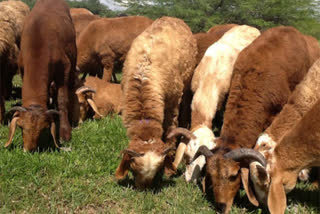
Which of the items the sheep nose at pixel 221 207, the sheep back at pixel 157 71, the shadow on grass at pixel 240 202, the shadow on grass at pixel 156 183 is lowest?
the shadow on grass at pixel 156 183

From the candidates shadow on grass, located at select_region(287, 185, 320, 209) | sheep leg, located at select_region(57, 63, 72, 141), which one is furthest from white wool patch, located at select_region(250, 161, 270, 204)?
sheep leg, located at select_region(57, 63, 72, 141)

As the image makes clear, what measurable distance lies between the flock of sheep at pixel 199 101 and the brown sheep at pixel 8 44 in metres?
0.04

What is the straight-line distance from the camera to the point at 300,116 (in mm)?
5289

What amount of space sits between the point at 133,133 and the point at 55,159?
1.59 m

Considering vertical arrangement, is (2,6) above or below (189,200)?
above

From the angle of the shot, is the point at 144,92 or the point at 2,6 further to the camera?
the point at 2,6

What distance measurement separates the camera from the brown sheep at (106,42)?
35.9 feet

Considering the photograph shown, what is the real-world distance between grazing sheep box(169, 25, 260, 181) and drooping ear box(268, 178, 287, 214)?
113cm

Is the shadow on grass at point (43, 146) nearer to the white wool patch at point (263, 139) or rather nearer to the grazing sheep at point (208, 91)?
the grazing sheep at point (208, 91)

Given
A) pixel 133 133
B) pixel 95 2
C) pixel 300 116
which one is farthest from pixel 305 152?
pixel 95 2

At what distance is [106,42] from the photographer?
1091 cm

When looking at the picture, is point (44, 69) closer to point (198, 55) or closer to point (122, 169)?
point (122, 169)

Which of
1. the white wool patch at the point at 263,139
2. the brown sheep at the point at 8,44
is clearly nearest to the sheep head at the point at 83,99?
the brown sheep at the point at 8,44

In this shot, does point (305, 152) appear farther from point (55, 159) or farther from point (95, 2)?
point (95, 2)
